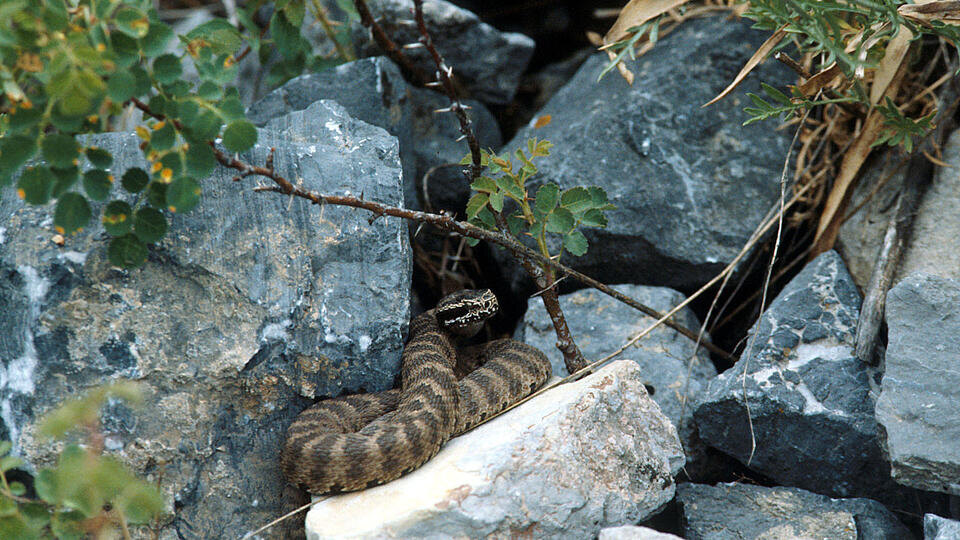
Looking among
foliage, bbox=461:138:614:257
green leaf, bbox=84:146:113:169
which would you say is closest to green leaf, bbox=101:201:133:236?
green leaf, bbox=84:146:113:169

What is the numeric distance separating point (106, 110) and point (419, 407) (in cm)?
209

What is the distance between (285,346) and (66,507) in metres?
1.25

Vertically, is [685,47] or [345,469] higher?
[685,47]

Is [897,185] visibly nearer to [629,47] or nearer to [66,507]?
[629,47]

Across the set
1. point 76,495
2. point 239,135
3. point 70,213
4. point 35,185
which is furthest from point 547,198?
point 76,495

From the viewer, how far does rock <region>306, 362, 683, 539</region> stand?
354 cm

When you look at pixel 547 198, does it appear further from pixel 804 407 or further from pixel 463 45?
pixel 463 45

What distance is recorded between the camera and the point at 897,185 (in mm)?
5590

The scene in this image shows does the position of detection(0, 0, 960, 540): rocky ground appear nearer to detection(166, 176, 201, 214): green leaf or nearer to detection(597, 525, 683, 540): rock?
detection(597, 525, 683, 540): rock

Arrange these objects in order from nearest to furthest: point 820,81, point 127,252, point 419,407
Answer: point 127,252 < point 419,407 < point 820,81

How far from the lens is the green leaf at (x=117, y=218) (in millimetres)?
3695

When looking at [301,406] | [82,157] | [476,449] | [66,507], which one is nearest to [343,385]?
[301,406]

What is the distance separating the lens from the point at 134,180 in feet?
12.2

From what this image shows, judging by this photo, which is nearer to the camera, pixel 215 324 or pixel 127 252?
pixel 127 252
